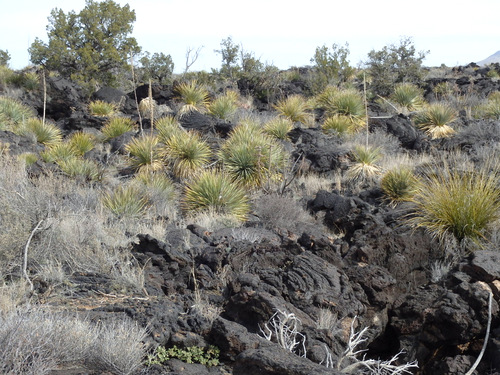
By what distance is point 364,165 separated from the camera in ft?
47.8

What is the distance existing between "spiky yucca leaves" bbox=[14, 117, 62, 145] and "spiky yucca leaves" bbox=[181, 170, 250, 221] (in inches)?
350

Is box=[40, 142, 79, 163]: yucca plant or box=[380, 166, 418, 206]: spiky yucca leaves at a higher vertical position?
box=[40, 142, 79, 163]: yucca plant

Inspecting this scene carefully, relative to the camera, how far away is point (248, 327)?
548cm

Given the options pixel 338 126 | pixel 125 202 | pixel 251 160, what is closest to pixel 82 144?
pixel 251 160

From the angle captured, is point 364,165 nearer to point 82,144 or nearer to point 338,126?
point 338,126

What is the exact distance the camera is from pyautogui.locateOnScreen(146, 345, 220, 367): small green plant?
15.7 feet

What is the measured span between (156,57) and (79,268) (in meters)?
22.0

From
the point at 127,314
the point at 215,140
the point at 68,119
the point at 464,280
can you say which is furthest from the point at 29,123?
the point at 464,280

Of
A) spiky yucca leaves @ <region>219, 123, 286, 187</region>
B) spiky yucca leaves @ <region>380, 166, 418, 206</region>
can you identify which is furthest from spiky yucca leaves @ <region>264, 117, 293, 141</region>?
spiky yucca leaves @ <region>380, 166, 418, 206</region>

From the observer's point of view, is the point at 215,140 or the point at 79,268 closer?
the point at 79,268

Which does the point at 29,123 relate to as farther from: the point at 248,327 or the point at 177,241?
the point at 248,327

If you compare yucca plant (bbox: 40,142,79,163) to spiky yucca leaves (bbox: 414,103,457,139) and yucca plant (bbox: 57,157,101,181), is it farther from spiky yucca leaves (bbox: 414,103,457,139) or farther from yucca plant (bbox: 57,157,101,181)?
spiky yucca leaves (bbox: 414,103,457,139)

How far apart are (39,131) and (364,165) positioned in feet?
→ 37.2

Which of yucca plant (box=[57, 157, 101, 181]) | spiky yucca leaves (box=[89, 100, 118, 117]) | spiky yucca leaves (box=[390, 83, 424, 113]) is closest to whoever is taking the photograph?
yucca plant (box=[57, 157, 101, 181])
